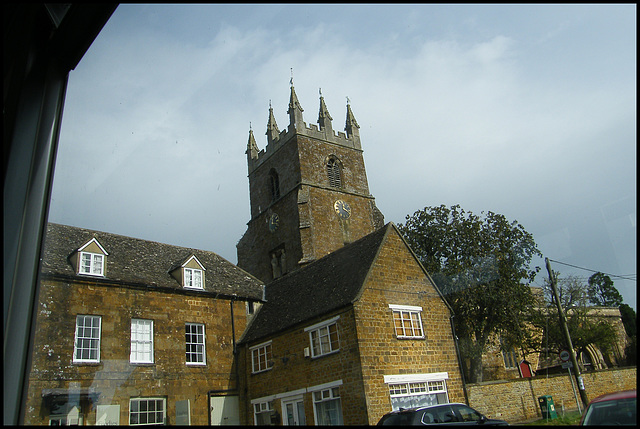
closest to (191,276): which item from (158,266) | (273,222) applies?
(158,266)

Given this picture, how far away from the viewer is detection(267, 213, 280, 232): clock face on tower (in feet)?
113

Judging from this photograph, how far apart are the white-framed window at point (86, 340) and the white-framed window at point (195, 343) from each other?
7.58 meters

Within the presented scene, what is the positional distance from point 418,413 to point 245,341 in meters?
8.61

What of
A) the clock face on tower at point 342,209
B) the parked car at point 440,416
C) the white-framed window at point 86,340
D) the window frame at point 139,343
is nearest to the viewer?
the white-framed window at point 86,340

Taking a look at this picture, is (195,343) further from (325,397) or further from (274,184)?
(274,184)

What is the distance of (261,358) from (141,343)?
859 centimetres

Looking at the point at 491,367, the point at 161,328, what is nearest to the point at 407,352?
the point at 161,328

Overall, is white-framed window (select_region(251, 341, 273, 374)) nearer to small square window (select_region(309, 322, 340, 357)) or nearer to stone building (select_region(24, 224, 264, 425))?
stone building (select_region(24, 224, 264, 425))

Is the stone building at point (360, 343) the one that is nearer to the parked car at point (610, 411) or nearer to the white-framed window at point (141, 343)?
the white-framed window at point (141, 343)

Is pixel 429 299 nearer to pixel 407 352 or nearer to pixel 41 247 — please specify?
pixel 407 352

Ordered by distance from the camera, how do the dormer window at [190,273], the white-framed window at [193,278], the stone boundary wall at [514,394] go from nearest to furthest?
1. the stone boundary wall at [514,394]
2. the dormer window at [190,273]
3. the white-framed window at [193,278]

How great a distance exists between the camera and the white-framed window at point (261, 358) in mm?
16078

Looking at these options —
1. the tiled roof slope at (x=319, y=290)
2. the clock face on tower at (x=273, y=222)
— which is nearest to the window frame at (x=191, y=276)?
the tiled roof slope at (x=319, y=290)

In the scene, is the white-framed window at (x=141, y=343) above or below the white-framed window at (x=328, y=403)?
above
